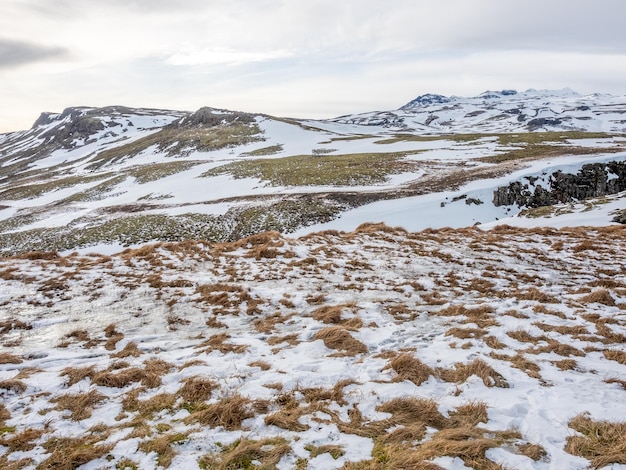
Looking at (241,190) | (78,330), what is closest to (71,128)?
(241,190)

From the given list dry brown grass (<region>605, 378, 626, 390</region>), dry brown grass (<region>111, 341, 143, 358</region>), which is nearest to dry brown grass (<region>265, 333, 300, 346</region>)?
dry brown grass (<region>111, 341, 143, 358</region>)

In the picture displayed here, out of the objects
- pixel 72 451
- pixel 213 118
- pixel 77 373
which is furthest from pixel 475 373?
pixel 213 118

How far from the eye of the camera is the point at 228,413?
562 cm

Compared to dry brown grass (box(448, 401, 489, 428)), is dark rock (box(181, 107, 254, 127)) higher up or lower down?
higher up

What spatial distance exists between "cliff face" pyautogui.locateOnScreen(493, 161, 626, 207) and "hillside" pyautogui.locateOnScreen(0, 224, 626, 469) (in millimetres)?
19008

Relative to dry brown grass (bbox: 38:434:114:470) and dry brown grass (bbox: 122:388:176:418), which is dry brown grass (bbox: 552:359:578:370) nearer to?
dry brown grass (bbox: 122:388:176:418)

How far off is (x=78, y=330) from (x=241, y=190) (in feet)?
121

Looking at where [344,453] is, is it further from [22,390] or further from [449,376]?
[22,390]

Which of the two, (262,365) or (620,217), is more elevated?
(262,365)

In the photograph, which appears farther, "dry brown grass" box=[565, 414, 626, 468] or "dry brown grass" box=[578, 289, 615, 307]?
"dry brown grass" box=[578, 289, 615, 307]

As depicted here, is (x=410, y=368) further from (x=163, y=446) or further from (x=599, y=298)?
(x=599, y=298)

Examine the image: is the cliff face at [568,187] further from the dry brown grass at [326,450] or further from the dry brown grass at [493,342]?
the dry brown grass at [326,450]

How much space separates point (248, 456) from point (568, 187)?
41119 mm

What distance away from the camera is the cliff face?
108 ft
